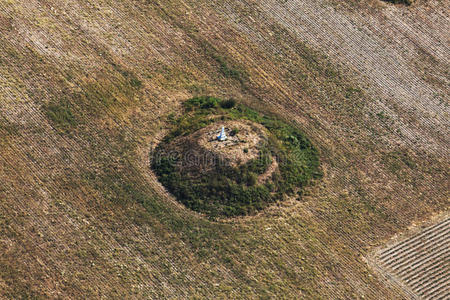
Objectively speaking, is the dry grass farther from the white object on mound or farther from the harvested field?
the white object on mound

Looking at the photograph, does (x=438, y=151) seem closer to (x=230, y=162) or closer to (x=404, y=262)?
(x=404, y=262)

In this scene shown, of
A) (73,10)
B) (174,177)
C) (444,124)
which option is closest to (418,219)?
(444,124)

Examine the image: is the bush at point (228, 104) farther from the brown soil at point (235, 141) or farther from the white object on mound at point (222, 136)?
the white object on mound at point (222, 136)

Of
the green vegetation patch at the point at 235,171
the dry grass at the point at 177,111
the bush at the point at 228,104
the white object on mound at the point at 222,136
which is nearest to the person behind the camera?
the dry grass at the point at 177,111

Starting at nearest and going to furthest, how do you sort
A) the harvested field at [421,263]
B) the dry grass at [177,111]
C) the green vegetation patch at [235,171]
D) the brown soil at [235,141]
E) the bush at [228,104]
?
the dry grass at [177,111] < the harvested field at [421,263] < the green vegetation patch at [235,171] < the brown soil at [235,141] < the bush at [228,104]

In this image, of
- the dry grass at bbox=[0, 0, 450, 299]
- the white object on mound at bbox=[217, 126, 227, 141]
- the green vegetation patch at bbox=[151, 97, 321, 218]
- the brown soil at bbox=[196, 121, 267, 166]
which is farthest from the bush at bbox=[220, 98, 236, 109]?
the white object on mound at bbox=[217, 126, 227, 141]

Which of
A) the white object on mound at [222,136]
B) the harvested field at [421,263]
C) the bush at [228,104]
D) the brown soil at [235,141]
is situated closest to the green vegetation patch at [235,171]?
the bush at [228,104]

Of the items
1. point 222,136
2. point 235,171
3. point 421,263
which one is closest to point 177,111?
point 222,136
